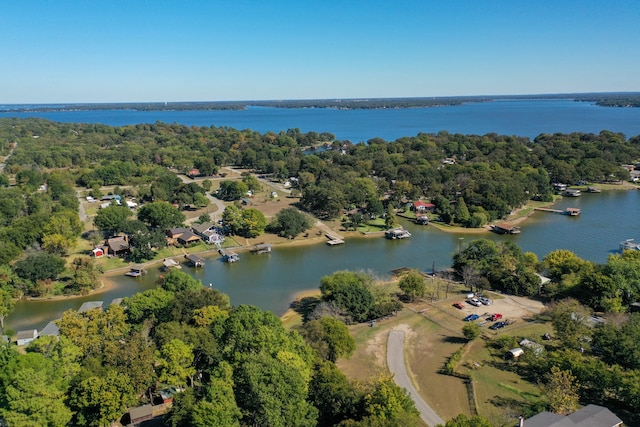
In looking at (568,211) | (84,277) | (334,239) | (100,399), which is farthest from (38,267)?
(568,211)

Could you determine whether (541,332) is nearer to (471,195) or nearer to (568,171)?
(471,195)

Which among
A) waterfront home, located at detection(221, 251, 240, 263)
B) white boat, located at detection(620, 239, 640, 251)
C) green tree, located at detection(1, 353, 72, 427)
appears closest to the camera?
green tree, located at detection(1, 353, 72, 427)

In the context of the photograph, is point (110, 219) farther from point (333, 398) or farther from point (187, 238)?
point (333, 398)

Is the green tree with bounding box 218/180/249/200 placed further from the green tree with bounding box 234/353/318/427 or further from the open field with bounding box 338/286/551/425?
the green tree with bounding box 234/353/318/427

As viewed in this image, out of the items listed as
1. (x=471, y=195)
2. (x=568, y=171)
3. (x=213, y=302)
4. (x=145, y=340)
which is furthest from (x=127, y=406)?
(x=568, y=171)

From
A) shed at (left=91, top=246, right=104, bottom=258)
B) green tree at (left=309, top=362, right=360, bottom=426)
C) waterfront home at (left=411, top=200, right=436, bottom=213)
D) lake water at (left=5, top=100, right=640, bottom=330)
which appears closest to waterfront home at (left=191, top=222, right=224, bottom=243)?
lake water at (left=5, top=100, right=640, bottom=330)
